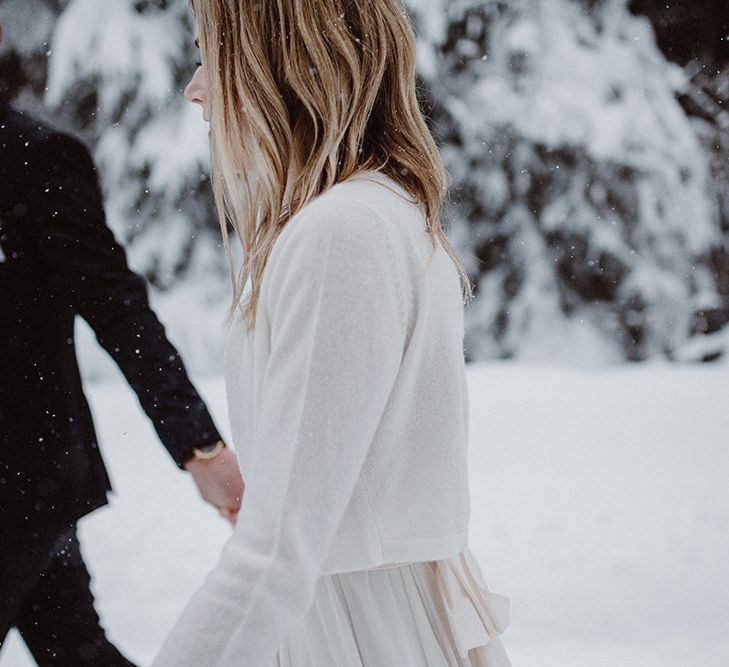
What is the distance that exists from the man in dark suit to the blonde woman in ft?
1.98

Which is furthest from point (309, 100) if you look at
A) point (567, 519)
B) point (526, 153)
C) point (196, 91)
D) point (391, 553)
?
point (526, 153)

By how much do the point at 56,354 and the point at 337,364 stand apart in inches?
37.0

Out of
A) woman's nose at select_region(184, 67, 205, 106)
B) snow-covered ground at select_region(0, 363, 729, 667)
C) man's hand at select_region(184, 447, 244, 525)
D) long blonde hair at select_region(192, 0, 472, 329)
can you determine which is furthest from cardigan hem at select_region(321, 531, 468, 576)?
snow-covered ground at select_region(0, 363, 729, 667)

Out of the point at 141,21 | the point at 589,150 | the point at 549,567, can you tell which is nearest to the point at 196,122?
the point at 141,21

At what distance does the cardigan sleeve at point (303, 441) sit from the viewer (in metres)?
0.50

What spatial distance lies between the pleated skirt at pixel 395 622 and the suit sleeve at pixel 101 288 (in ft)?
2.14

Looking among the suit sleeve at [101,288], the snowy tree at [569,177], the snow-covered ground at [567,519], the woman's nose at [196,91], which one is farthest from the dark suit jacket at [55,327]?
the snowy tree at [569,177]

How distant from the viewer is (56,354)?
1323 millimetres

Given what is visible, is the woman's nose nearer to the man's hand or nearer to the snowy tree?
the man's hand

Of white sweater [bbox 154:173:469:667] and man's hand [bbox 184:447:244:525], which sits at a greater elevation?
white sweater [bbox 154:173:469:667]

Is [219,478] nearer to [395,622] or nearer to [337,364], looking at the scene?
[395,622]

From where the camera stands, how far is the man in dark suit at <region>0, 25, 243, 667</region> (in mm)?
1269

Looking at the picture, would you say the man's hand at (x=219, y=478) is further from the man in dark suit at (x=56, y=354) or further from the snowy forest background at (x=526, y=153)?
the snowy forest background at (x=526, y=153)

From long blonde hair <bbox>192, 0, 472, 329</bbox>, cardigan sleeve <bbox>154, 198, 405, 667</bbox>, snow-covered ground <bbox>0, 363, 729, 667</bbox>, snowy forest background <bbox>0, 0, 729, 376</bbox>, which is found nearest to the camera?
cardigan sleeve <bbox>154, 198, 405, 667</bbox>
